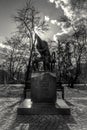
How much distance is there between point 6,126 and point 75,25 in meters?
22.2

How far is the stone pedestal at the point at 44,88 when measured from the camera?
8922 millimetres

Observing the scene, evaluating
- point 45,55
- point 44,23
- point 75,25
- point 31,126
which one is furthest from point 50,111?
point 75,25

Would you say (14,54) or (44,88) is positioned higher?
(14,54)

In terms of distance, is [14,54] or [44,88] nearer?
[44,88]

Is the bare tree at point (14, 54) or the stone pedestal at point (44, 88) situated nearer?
the stone pedestal at point (44, 88)

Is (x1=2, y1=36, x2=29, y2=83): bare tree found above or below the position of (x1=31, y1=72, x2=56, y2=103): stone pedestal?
above

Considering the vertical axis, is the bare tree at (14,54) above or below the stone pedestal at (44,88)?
above

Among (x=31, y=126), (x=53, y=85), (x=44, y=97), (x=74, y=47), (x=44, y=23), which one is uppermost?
(x=44, y=23)

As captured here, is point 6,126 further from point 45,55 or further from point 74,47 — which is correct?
point 74,47

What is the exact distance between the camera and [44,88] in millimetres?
8930

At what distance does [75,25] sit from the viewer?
86.1ft

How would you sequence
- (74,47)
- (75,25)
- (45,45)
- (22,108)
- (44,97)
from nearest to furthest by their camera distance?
(22,108) < (44,97) < (45,45) < (75,25) < (74,47)

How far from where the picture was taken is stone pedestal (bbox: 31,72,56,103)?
8922mm

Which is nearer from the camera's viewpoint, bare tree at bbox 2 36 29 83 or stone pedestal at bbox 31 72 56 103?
stone pedestal at bbox 31 72 56 103
